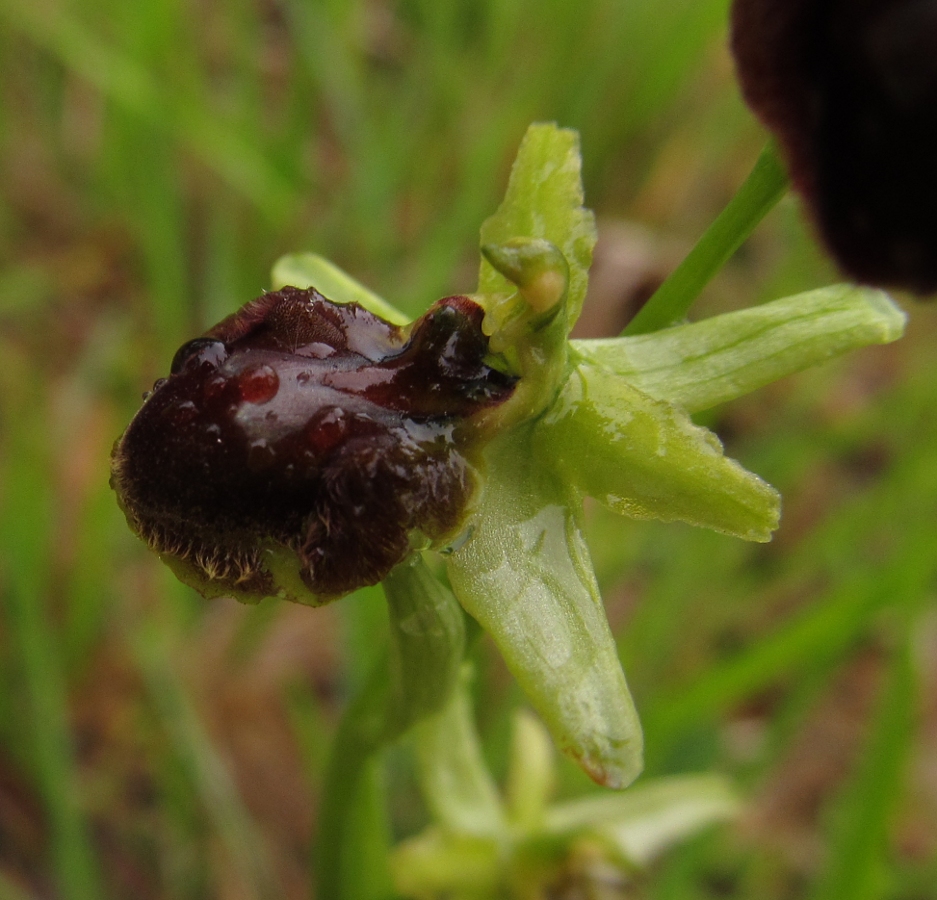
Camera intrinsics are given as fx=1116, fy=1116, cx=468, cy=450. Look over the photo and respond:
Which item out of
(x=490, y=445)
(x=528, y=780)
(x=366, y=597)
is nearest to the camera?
(x=490, y=445)

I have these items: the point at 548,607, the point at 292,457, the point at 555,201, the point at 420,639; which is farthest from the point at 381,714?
the point at 555,201

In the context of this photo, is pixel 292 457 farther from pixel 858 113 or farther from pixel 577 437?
pixel 858 113

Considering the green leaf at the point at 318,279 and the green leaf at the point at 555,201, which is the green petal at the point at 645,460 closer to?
the green leaf at the point at 555,201

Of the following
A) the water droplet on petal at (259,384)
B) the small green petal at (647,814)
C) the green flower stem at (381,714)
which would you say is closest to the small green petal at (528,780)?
the small green petal at (647,814)

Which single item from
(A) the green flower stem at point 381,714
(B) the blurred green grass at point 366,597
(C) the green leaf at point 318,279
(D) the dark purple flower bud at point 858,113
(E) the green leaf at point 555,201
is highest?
(D) the dark purple flower bud at point 858,113

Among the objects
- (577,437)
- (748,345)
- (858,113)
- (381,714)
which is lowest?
(381,714)

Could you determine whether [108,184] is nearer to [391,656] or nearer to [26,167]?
[26,167]

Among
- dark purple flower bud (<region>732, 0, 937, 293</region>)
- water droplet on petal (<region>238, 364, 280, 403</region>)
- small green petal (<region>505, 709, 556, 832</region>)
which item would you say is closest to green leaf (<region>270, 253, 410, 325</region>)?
water droplet on petal (<region>238, 364, 280, 403</region>)
